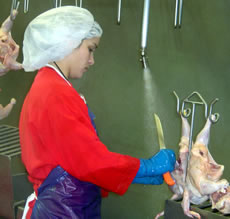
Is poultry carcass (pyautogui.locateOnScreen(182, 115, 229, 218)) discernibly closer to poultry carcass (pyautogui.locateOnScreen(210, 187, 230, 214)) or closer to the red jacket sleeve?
poultry carcass (pyautogui.locateOnScreen(210, 187, 230, 214))

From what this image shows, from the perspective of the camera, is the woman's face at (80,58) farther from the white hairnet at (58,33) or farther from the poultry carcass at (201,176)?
the poultry carcass at (201,176)

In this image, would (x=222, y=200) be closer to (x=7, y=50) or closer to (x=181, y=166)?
(x=181, y=166)

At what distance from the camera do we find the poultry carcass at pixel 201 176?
1.40 metres

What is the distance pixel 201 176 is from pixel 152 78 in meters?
1.05

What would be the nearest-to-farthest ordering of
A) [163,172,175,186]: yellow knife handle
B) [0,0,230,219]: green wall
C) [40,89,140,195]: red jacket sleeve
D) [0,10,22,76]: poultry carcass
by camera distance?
1. [40,89,140,195]: red jacket sleeve
2. [163,172,175,186]: yellow knife handle
3. [0,0,230,219]: green wall
4. [0,10,22,76]: poultry carcass

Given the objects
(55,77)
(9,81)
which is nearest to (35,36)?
(55,77)

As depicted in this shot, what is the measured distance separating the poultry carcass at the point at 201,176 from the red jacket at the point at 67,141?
0.21m

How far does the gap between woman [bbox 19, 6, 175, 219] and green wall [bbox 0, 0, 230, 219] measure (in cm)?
76

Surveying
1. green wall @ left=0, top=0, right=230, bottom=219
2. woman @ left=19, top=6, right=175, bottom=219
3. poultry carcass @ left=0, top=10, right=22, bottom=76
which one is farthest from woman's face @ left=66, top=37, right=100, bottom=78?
poultry carcass @ left=0, top=10, right=22, bottom=76

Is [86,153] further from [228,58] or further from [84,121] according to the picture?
[228,58]

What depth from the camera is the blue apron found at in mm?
1452

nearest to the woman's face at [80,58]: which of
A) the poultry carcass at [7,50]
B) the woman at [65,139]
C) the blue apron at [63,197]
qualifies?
the woman at [65,139]

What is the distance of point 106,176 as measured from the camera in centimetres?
133

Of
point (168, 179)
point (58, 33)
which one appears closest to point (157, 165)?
A: point (168, 179)
